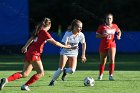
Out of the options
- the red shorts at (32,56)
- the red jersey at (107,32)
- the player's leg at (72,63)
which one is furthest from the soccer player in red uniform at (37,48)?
the red jersey at (107,32)

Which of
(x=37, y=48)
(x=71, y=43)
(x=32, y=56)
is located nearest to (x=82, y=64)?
(x=71, y=43)

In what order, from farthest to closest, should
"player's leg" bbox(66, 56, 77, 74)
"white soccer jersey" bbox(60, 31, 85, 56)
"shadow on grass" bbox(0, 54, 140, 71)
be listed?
"shadow on grass" bbox(0, 54, 140, 71)
"player's leg" bbox(66, 56, 77, 74)
"white soccer jersey" bbox(60, 31, 85, 56)

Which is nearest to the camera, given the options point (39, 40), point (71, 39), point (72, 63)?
point (39, 40)

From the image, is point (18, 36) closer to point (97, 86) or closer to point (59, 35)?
point (59, 35)

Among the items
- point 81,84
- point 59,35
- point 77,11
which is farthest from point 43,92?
point 77,11

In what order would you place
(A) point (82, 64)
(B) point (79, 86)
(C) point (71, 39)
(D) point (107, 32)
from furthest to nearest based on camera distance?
1. (A) point (82, 64)
2. (D) point (107, 32)
3. (C) point (71, 39)
4. (B) point (79, 86)

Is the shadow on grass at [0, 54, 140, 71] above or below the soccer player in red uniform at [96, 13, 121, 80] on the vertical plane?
below

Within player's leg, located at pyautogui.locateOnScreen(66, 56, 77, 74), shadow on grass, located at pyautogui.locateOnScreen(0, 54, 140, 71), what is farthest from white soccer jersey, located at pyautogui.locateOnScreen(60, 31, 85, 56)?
shadow on grass, located at pyautogui.locateOnScreen(0, 54, 140, 71)

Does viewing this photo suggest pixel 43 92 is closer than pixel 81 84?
Yes

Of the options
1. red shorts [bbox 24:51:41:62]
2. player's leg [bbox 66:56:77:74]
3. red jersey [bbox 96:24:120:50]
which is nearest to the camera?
red shorts [bbox 24:51:41:62]

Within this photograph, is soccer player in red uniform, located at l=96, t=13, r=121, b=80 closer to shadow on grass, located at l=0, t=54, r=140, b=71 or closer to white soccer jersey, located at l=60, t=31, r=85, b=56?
white soccer jersey, located at l=60, t=31, r=85, b=56

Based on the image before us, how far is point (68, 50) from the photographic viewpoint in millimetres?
16453

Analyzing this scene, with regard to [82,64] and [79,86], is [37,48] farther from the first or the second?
[82,64]

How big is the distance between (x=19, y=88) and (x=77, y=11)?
3454 cm
